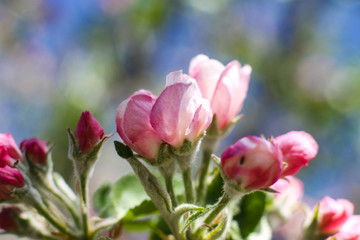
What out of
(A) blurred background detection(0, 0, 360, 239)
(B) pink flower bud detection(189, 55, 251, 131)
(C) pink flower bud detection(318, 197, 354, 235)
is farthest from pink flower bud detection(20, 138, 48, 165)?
(A) blurred background detection(0, 0, 360, 239)

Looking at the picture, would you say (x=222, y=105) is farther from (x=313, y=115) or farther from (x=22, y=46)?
(x=22, y=46)

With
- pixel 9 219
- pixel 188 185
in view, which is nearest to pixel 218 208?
pixel 188 185

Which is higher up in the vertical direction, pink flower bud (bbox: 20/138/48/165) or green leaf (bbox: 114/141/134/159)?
pink flower bud (bbox: 20/138/48/165)

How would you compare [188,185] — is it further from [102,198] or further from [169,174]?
[102,198]

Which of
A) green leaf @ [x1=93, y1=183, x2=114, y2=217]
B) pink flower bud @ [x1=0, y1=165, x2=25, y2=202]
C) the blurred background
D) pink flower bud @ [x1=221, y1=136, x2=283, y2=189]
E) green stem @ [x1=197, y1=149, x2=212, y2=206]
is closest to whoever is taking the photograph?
pink flower bud @ [x1=221, y1=136, x2=283, y2=189]

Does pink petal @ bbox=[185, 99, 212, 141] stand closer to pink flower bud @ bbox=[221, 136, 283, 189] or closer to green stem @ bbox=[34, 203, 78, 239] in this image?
pink flower bud @ bbox=[221, 136, 283, 189]

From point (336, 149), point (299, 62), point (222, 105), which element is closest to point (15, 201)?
point (222, 105)
